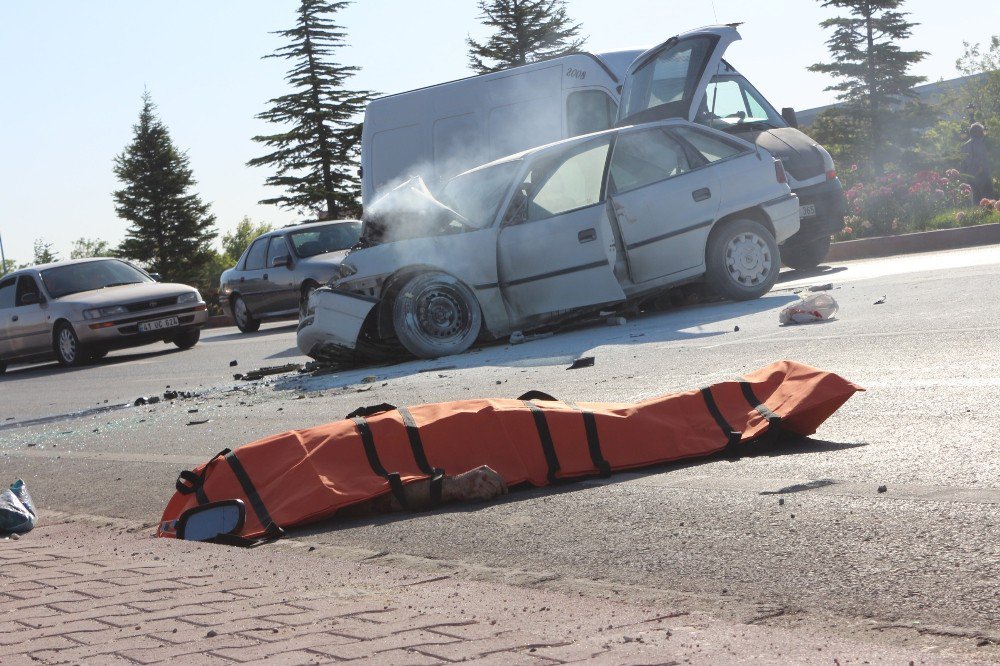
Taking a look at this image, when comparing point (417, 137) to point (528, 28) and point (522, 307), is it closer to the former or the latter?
point (522, 307)

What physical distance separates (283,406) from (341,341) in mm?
2037

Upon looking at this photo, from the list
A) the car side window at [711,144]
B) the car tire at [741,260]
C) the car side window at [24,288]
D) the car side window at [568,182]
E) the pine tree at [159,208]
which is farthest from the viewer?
the pine tree at [159,208]

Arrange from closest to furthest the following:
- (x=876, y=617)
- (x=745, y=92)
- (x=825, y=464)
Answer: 1. (x=876, y=617)
2. (x=825, y=464)
3. (x=745, y=92)

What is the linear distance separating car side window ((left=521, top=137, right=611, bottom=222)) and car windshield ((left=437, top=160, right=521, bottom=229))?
0.94 ft

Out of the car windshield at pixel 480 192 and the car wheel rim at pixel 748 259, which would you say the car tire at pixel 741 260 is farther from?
the car windshield at pixel 480 192

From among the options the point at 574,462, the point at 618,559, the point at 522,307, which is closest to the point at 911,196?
the point at 522,307

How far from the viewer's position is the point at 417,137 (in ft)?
59.9

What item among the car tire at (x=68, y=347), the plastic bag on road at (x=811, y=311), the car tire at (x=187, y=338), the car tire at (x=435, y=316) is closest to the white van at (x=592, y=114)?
the car tire at (x=435, y=316)

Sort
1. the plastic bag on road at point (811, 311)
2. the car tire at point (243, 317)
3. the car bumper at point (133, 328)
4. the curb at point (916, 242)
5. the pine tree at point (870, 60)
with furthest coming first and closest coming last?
the pine tree at point (870, 60)
the car tire at point (243, 317)
the car bumper at point (133, 328)
the curb at point (916, 242)
the plastic bag on road at point (811, 311)

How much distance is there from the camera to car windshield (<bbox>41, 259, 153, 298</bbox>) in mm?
21469

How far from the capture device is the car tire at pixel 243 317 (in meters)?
23.3

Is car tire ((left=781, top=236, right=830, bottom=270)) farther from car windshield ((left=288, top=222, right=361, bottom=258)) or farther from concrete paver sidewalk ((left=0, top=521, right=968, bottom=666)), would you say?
concrete paver sidewalk ((left=0, top=521, right=968, bottom=666))

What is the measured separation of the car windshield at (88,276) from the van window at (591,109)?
338 inches

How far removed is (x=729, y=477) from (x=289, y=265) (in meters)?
16.7
